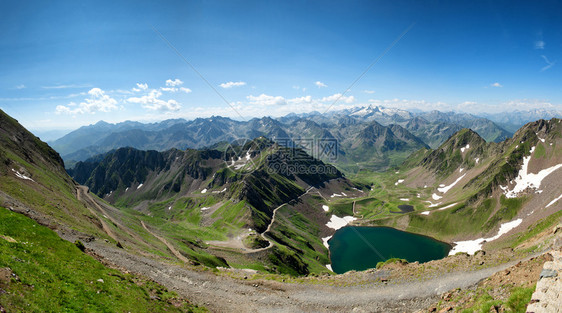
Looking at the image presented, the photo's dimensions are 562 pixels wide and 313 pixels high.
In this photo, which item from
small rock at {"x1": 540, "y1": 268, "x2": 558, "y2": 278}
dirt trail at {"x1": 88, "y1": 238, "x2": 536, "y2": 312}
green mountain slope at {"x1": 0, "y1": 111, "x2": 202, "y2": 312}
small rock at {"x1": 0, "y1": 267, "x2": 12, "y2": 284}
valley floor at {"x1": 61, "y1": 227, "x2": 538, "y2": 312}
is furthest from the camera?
valley floor at {"x1": 61, "y1": 227, "x2": 538, "y2": 312}

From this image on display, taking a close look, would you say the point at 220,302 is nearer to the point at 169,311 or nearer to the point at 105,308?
the point at 169,311

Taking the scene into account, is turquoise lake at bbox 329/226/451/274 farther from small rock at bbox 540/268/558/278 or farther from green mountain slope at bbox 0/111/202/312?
small rock at bbox 540/268/558/278

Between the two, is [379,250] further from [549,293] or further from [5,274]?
[5,274]

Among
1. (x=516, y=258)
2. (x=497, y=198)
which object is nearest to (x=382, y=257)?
(x=497, y=198)

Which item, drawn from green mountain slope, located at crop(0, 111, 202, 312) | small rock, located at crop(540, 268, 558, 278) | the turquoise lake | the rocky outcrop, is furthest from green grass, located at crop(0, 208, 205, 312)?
the turquoise lake

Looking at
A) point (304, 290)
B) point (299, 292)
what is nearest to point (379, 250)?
point (304, 290)
